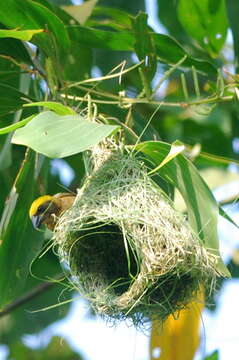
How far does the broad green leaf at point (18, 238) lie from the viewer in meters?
2.88

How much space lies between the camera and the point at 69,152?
2146mm

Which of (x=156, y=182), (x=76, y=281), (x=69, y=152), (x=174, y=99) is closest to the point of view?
(x=69, y=152)

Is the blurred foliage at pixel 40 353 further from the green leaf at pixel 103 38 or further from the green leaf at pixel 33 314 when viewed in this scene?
the green leaf at pixel 103 38

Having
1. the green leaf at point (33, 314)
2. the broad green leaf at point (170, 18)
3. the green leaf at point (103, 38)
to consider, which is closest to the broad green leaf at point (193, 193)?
the green leaf at point (103, 38)

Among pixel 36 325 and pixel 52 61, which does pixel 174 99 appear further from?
pixel 36 325

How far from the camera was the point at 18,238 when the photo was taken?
2947 mm

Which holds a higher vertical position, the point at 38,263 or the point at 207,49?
the point at 207,49

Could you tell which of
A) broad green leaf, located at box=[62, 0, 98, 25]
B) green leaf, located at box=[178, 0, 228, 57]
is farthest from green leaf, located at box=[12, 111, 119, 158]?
green leaf, located at box=[178, 0, 228, 57]

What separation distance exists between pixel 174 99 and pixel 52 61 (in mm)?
1126

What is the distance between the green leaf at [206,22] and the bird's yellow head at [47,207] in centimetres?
91

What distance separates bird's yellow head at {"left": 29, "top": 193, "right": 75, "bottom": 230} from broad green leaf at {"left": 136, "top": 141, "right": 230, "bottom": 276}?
0.41 metres

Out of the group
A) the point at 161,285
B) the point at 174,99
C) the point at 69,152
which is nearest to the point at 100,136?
the point at 69,152

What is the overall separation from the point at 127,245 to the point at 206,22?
1137mm

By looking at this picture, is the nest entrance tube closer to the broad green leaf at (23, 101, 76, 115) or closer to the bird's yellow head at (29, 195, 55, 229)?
the bird's yellow head at (29, 195, 55, 229)
